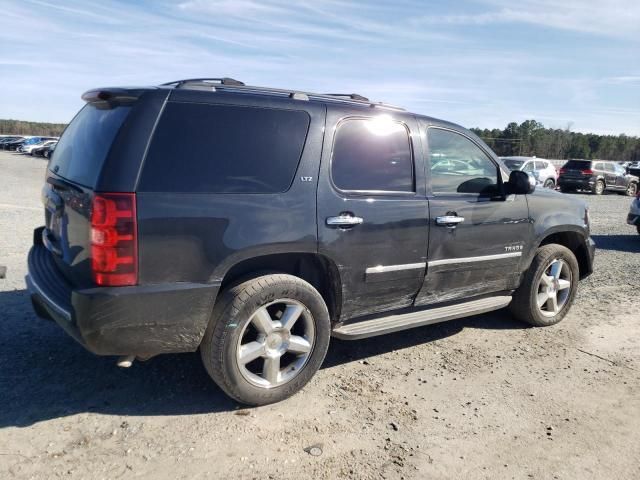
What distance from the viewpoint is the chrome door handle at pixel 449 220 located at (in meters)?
4.06

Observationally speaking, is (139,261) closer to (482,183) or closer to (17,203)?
(482,183)

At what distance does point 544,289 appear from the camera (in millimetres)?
5117

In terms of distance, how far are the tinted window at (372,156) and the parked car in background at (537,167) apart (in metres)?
18.3

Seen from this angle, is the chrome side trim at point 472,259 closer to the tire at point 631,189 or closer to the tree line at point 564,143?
the tire at point 631,189

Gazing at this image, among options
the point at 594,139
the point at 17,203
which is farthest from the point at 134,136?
the point at 594,139

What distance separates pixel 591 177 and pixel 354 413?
23.7m

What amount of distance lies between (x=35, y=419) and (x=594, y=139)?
86.2 m

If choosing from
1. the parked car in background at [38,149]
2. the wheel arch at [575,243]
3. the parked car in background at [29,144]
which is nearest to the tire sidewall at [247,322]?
the wheel arch at [575,243]

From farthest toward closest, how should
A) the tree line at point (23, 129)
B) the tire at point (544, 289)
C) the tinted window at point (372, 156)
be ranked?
1. the tree line at point (23, 129)
2. the tire at point (544, 289)
3. the tinted window at point (372, 156)

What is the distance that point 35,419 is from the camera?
3104mm

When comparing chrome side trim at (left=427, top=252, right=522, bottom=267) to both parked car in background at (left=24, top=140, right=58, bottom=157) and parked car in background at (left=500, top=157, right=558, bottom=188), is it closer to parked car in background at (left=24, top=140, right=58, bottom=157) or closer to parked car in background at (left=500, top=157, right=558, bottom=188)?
parked car in background at (left=500, top=157, right=558, bottom=188)

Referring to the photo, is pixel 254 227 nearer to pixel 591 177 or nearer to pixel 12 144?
pixel 591 177

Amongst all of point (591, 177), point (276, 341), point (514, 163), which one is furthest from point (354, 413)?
point (591, 177)

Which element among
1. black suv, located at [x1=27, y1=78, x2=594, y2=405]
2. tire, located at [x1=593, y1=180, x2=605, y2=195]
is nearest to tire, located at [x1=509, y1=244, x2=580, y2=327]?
black suv, located at [x1=27, y1=78, x2=594, y2=405]
